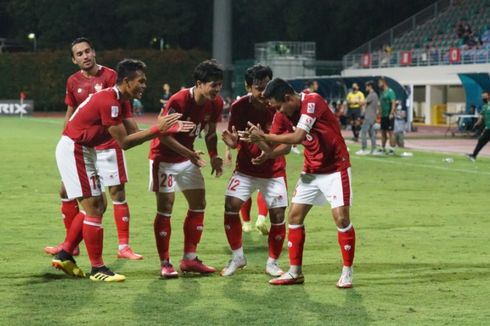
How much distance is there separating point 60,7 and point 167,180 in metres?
71.3

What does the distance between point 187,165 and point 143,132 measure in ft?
2.68

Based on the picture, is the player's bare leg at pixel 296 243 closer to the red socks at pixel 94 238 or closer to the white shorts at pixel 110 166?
the red socks at pixel 94 238

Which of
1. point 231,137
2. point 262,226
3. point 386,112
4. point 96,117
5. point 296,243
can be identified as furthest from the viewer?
point 386,112

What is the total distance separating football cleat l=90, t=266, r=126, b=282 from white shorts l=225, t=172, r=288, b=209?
136 centimetres

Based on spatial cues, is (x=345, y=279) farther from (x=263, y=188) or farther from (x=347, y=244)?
(x=263, y=188)

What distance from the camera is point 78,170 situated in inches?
374

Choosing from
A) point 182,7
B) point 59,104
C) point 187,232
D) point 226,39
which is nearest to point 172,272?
point 187,232

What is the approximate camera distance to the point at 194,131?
381 inches

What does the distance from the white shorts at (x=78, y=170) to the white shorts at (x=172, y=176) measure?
0.55 m

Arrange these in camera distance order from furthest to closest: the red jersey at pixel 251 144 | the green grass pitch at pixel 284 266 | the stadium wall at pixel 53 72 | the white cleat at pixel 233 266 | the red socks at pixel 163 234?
the stadium wall at pixel 53 72, the red jersey at pixel 251 144, the white cleat at pixel 233 266, the red socks at pixel 163 234, the green grass pitch at pixel 284 266

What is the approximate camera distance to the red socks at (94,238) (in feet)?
31.1

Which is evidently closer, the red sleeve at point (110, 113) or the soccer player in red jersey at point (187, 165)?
the red sleeve at point (110, 113)

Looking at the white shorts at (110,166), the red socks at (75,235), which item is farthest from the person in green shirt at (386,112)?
the red socks at (75,235)

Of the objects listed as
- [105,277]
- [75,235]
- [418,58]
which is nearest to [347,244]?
[105,277]
